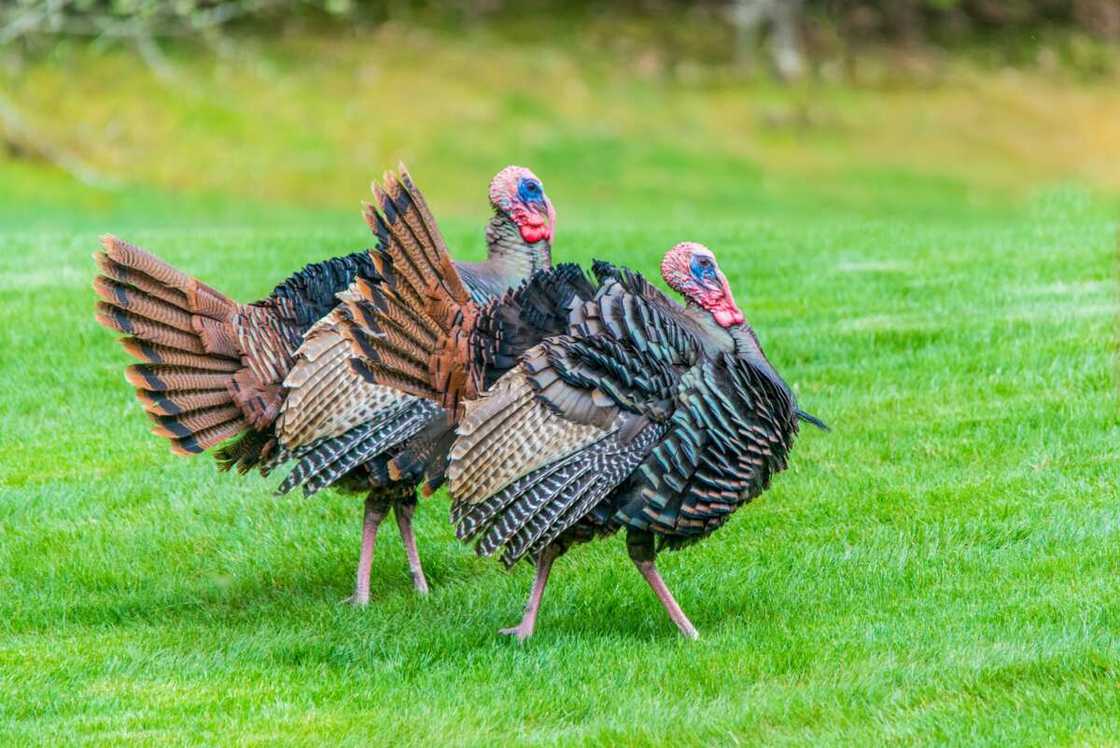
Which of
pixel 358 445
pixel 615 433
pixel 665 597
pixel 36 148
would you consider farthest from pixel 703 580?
pixel 36 148

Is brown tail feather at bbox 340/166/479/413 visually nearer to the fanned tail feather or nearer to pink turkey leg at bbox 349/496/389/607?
the fanned tail feather

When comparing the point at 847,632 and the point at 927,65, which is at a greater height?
the point at 927,65

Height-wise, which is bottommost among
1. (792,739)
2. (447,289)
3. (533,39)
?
(792,739)

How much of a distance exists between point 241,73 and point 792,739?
2396 cm

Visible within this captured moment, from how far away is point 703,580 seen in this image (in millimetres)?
6473

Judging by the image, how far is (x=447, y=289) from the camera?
19.5ft

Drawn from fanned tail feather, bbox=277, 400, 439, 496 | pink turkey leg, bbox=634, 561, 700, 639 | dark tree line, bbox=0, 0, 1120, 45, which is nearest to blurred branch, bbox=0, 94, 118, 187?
dark tree line, bbox=0, 0, 1120, 45

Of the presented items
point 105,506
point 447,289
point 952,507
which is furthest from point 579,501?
point 105,506

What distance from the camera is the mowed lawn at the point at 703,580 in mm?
5090

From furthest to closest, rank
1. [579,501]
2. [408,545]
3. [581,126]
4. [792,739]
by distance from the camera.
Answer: [581,126] < [408,545] < [579,501] < [792,739]

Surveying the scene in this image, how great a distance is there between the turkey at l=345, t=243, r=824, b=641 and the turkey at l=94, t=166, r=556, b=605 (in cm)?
37

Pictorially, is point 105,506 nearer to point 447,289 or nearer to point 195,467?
point 195,467

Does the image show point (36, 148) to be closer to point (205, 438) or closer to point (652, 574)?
point (205, 438)

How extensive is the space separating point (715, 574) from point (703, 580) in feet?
0.29
